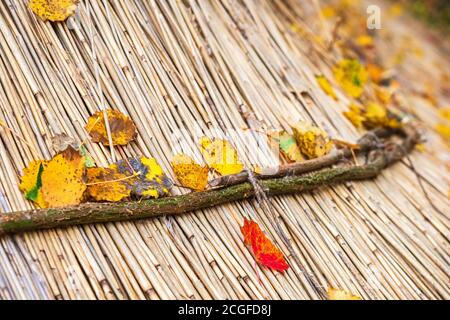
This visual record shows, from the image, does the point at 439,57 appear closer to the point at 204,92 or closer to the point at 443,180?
the point at 443,180

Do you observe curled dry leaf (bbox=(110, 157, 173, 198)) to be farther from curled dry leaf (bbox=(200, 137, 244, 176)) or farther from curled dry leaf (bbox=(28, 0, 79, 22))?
curled dry leaf (bbox=(28, 0, 79, 22))

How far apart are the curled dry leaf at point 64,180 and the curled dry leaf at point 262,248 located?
0.39 m

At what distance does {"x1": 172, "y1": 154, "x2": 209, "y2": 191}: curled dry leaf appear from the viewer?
1261 mm

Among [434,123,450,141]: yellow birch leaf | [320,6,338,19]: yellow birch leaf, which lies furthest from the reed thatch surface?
[320,6,338,19]: yellow birch leaf

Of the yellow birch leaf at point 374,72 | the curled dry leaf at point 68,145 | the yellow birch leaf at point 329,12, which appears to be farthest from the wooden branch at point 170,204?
the yellow birch leaf at point 329,12

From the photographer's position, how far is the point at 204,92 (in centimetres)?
147

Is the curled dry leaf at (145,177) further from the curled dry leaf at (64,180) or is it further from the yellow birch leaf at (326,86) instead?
the yellow birch leaf at (326,86)

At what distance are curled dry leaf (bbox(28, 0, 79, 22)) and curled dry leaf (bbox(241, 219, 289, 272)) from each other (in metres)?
0.69

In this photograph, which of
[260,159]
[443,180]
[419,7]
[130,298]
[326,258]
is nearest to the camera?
[130,298]

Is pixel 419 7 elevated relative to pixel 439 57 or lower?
elevated

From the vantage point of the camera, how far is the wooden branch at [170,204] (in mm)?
1044

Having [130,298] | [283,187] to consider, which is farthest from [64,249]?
[283,187]
